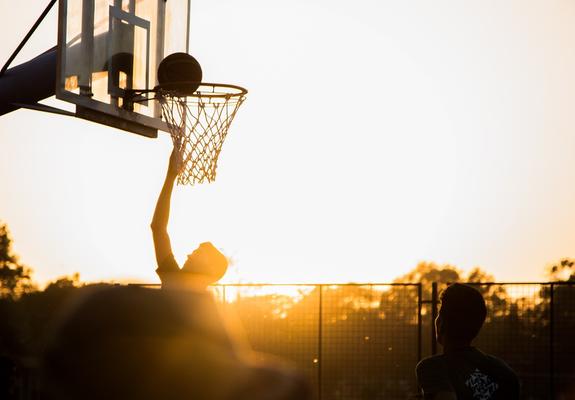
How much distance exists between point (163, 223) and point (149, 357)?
413 centimetres

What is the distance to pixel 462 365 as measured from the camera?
3721 mm

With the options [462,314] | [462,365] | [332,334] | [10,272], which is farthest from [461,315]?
[10,272]

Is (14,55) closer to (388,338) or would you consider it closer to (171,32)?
(171,32)

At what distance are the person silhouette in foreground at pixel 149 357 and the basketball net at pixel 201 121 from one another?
813 cm

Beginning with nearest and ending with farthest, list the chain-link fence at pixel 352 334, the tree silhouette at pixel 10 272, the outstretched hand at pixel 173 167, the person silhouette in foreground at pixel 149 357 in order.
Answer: the person silhouette in foreground at pixel 149 357, the outstretched hand at pixel 173 167, the chain-link fence at pixel 352 334, the tree silhouette at pixel 10 272

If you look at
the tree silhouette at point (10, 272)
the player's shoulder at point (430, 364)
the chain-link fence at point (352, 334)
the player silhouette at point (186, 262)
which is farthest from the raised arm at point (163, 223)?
the tree silhouette at point (10, 272)

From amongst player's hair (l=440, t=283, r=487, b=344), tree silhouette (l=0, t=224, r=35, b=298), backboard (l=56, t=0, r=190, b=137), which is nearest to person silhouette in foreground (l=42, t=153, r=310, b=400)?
player's hair (l=440, t=283, r=487, b=344)

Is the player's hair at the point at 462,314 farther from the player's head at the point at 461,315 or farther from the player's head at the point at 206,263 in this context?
the player's head at the point at 206,263

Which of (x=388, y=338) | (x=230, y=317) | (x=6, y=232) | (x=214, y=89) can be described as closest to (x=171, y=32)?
(x=214, y=89)

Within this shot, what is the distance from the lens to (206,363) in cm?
120

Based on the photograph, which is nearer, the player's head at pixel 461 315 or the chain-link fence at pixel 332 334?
the player's head at pixel 461 315

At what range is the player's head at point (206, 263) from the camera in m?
4.85

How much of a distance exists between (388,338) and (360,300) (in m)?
1.80

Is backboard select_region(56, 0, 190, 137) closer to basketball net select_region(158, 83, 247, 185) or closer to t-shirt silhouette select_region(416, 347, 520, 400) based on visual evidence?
basketball net select_region(158, 83, 247, 185)
